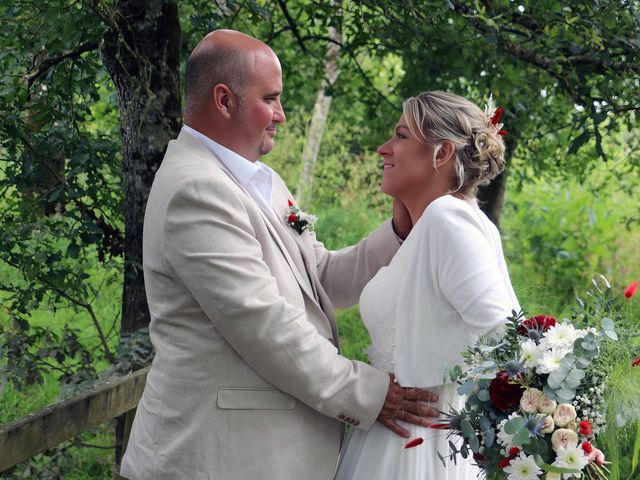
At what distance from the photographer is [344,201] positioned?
1048 centimetres

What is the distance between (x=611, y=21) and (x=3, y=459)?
10.5ft

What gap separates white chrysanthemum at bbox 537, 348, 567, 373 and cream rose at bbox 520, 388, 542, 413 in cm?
7

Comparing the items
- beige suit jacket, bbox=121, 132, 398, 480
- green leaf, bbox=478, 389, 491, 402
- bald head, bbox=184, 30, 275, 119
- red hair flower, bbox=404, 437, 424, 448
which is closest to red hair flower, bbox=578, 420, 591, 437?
green leaf, bbox=478, 389, 491, 402

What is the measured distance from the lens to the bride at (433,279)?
8.46ft

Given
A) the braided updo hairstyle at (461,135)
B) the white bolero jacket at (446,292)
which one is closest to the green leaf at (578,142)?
the braided updo hairstyle at (461,135)

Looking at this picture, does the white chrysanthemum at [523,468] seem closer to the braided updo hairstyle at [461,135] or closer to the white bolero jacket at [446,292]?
the white bolero jacket at [446,292]

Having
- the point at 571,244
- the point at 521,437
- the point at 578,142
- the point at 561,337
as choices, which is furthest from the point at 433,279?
the point at 571,244

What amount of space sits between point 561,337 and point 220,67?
1.39 meters

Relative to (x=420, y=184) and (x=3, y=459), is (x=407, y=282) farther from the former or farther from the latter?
(x=3, y=459)

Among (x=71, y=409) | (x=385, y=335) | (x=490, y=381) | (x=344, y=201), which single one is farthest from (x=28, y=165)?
(x=344, y=201)

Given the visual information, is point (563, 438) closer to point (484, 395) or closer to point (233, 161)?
point (484, 395)

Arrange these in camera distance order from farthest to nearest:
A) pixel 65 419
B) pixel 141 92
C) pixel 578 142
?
pixel 578 142 < pixel 141 92 < pixel 65 419

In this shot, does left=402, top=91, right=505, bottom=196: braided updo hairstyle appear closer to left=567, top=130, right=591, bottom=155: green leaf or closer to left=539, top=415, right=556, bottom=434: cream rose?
left=539, top=415, right=556, bottom=434: cream rose

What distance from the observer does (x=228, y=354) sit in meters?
2.65
